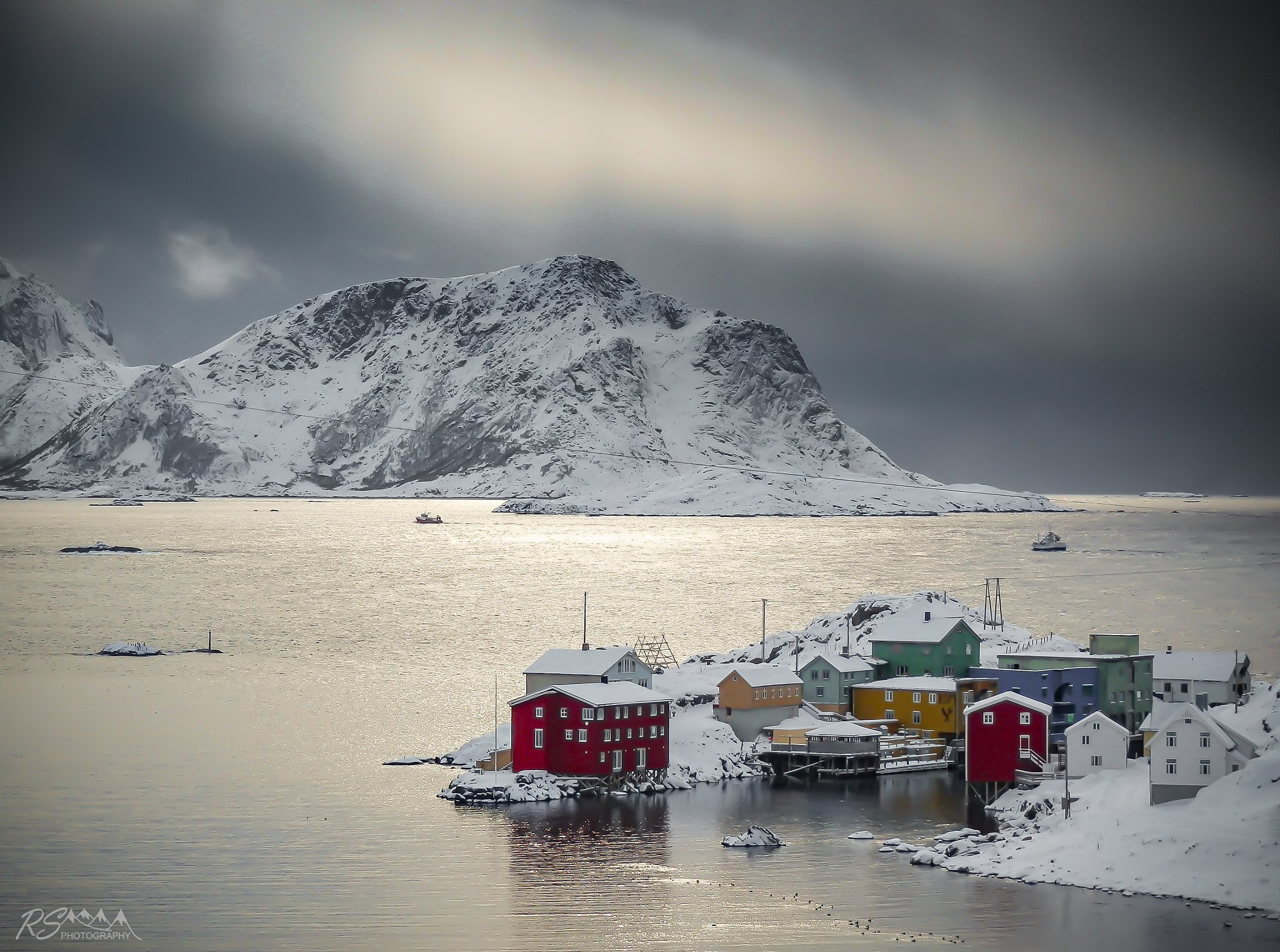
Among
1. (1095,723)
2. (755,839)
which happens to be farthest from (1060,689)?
(755,839)

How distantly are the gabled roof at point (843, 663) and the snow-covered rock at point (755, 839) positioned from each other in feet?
60.8

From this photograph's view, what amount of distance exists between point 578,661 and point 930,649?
651 inches

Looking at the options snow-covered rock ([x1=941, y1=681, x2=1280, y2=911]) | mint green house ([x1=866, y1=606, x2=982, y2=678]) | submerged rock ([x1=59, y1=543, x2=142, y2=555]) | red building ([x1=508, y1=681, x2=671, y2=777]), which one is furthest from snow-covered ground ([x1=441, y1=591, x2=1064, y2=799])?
submerged rock ([x1=59, y1=543, x2=142, y2=555])

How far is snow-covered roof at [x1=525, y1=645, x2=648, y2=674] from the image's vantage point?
5397 centimetres

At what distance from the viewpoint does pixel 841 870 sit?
39562 millimetres

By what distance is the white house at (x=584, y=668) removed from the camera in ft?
176

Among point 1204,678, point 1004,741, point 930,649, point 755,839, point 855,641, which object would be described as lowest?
point 755,839

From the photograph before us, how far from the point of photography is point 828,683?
60.7m

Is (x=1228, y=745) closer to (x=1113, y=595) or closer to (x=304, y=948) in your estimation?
(x=304, y=948)

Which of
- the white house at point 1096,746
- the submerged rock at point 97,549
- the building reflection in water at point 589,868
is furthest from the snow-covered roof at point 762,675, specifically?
the submerged rock at point 97,549

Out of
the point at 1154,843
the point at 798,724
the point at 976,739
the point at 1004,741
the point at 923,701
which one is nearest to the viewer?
the point at 1154,843

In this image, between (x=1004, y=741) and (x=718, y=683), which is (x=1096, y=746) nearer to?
(x=1004, y=741)

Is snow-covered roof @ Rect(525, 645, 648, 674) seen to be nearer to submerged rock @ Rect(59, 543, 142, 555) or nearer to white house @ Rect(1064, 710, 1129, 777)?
white house @ Rect(1064, 710, 1129, 777)

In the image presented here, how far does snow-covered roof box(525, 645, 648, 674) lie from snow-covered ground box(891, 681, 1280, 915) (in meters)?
16.5
